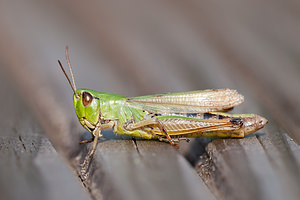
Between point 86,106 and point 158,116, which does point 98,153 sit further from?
point 158,116

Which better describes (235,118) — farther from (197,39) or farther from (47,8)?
(47,8)

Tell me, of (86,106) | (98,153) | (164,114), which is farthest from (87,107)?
(98,153)

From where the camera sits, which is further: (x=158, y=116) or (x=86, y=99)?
(x=158, y=116)

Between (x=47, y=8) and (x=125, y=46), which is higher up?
(x=47, y=8)

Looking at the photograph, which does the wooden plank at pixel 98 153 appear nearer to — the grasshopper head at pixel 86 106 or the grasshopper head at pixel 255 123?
the grasshopper head at pixel 86 106

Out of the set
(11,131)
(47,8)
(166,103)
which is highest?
(47,8)

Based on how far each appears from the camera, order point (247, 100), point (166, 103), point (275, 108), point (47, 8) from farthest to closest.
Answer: point (47, 8)
point (166, 103)
point (247, 100)
point (275, 108)

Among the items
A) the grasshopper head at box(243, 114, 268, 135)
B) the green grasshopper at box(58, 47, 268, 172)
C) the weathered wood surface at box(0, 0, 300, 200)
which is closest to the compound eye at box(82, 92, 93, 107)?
the green grasshopper at box(58, 47, 268, 172)

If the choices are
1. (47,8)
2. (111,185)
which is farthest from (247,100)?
(47,8)
